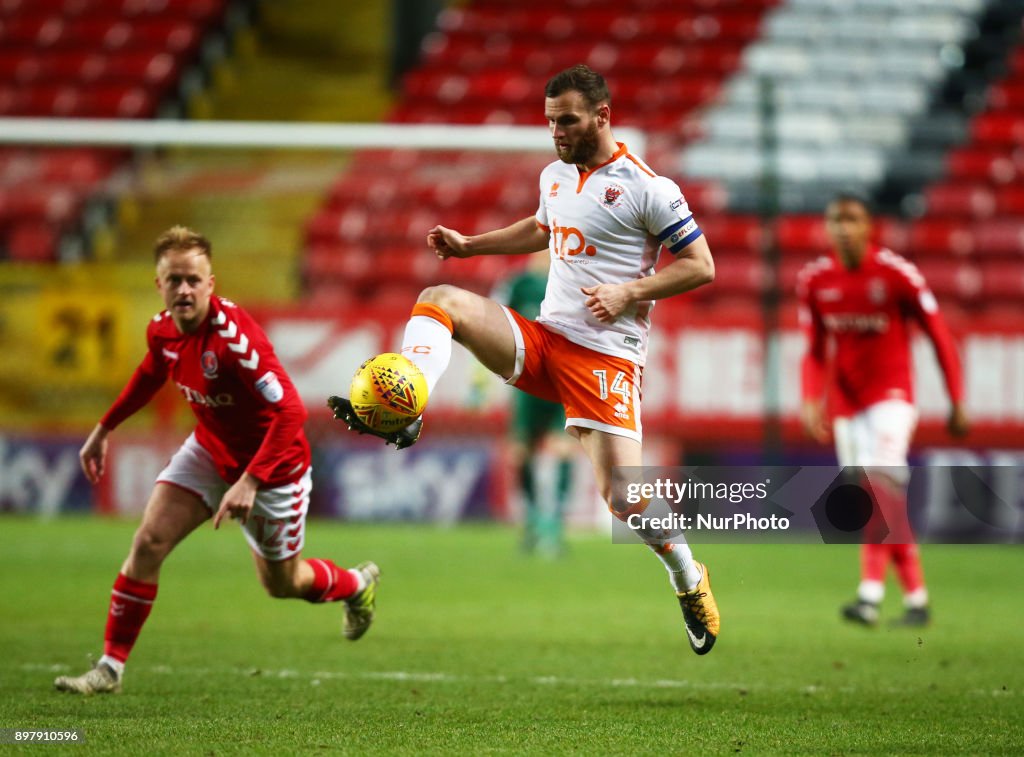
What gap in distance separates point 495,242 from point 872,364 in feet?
10.1

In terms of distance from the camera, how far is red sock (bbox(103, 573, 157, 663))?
18.0ft

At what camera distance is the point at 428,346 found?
503 cm

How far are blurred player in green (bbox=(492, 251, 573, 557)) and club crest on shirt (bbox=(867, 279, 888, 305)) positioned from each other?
10.4 feet

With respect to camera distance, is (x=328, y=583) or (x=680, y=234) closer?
(x=680, y=234)

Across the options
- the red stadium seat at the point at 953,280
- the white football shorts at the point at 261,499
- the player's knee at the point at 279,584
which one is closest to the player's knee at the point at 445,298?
the white football shorts at the point at 261,499

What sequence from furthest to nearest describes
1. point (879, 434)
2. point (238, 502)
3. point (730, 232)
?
point (730, 232) → point (879, 434) → point (238, 502)

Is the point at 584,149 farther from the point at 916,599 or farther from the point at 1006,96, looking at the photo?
the point at 1006,96

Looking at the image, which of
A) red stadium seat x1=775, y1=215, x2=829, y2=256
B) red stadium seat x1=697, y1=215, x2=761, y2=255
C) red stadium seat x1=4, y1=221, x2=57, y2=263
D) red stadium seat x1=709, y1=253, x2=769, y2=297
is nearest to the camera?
red stadium seat x1=4, y1=221, x2=57, y2=263

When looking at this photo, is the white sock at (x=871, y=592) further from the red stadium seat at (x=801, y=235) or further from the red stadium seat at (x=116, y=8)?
the red stadium seat at (x=116, y=8)

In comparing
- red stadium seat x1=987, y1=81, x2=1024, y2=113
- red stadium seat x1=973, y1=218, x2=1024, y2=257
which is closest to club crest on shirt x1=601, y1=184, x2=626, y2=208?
red stadium seat x1=973, y1=218, x2=1024, y2=257

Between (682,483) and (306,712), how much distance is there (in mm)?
2168

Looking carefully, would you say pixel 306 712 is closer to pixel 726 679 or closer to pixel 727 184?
pixel 726 679

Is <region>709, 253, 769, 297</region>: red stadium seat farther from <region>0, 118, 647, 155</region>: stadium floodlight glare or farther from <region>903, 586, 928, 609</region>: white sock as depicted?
<region>903, 586, 928, 609</region>: white sock

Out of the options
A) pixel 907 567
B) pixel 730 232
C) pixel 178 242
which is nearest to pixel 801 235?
pixel 730 232
